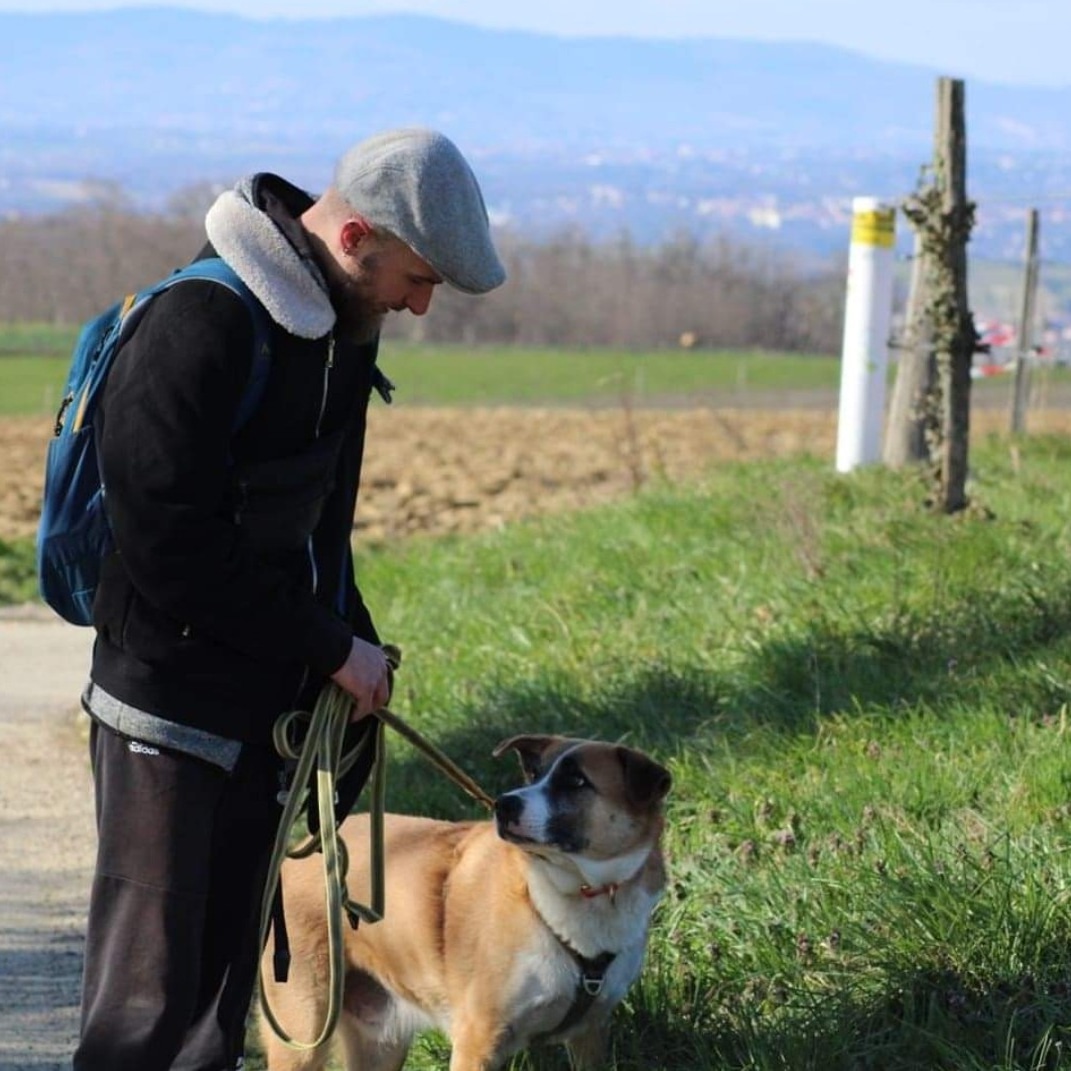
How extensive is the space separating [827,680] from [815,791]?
116cm

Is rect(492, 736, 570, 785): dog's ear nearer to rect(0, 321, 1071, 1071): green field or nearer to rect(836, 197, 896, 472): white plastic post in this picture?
rect(0, 321, 1071, 1071): green field

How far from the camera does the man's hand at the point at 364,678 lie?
3.96 m

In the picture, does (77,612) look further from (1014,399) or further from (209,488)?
Answer: (1014,399)

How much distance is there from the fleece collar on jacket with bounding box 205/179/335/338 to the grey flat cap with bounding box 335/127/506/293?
0.16m

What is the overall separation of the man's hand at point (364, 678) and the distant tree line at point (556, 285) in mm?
61455

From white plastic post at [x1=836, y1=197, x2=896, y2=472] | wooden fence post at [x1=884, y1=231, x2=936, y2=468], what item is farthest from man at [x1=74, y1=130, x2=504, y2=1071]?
white plastic post at [x1=836, y1=197, x2=896, y2=472]

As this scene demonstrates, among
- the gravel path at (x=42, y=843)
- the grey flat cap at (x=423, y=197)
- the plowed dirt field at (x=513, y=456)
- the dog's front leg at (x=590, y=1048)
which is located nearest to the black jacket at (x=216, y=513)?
the grey flat cap at (x=423, y=197)

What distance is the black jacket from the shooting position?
11.8 feet

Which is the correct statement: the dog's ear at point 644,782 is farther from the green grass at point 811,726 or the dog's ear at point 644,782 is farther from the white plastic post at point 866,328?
the white plastic post at point 866,328

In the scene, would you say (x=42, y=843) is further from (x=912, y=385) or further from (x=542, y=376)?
(x=542, y=376)

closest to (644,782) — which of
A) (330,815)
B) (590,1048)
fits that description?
(590,1048)

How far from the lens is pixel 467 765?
23.8 ft

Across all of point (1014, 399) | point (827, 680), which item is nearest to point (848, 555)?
point (827, 680)

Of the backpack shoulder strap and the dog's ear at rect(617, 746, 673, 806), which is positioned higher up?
the backpack shoulder strap
